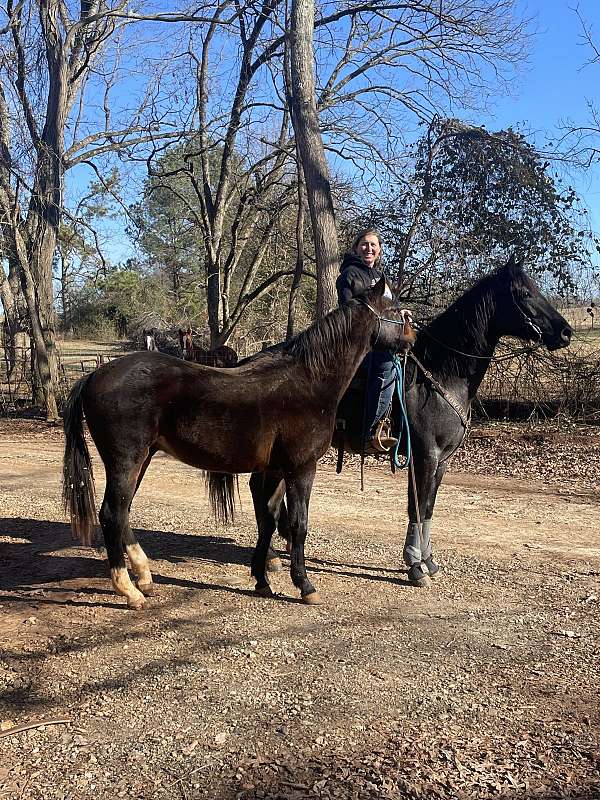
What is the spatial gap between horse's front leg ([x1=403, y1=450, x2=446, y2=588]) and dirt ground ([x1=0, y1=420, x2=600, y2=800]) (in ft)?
0.69

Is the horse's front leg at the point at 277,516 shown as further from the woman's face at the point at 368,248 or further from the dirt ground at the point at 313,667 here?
the woman's face at the point at 368,248

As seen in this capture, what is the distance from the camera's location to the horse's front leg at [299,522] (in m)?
5.02

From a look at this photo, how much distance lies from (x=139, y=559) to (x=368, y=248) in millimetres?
2982

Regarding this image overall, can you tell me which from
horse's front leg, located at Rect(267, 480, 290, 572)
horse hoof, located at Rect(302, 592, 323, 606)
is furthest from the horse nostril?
horse hoof, located at Rect(302, 592, 323, 606)

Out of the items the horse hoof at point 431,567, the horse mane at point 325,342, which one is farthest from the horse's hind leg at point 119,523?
the horse hoof at point 431,567

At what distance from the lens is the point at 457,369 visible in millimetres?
5777

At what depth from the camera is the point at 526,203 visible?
12.9 m

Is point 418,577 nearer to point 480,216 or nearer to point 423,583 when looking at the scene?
point 423,583

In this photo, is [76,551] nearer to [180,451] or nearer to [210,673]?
[180,451]

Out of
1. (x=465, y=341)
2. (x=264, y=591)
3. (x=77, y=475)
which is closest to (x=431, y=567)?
(x=264, y=591)

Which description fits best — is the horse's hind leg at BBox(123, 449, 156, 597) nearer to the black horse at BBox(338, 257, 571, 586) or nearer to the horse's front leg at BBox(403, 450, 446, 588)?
the black horse at BBox(338, 257, 571, 586)

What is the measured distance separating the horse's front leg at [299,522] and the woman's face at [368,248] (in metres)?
1.78

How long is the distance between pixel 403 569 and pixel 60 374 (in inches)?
485

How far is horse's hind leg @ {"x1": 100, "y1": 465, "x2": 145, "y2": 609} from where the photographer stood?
478cm
